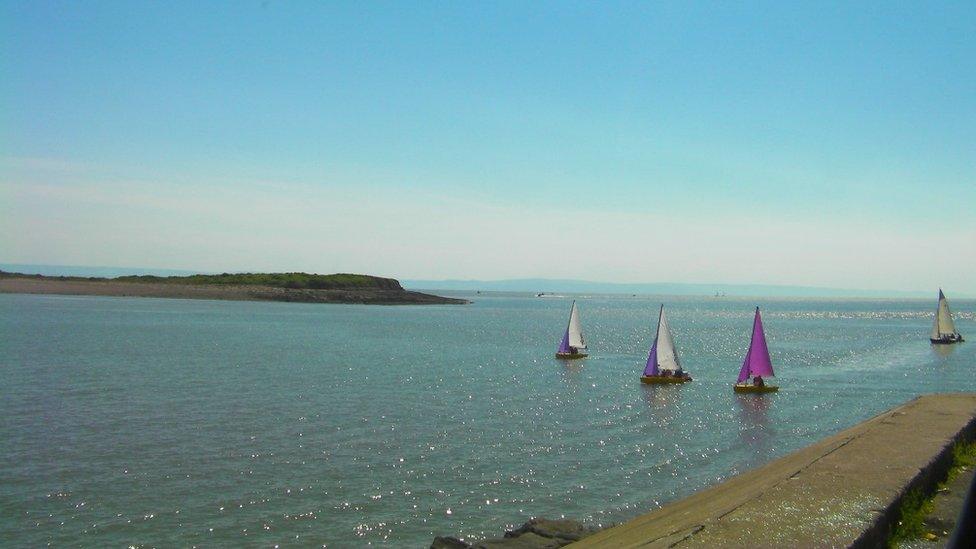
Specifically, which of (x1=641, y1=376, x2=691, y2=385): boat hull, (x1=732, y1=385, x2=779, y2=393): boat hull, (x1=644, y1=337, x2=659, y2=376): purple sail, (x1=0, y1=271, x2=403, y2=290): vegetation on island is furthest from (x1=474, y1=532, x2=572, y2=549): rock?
(x1=0, y1=271, x2=403, y2=290): vegetation on island

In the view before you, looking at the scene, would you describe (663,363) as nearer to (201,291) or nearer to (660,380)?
(660,380)

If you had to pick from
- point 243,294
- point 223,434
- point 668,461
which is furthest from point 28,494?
point 243,294

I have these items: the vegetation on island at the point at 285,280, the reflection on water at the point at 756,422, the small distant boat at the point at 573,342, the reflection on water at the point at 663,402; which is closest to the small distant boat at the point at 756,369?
the reflection on water at the point at 756,422

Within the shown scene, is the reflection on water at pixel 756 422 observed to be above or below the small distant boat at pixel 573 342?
below

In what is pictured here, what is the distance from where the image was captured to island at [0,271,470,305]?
16400 cm

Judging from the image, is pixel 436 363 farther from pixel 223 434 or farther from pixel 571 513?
pixel 571 513

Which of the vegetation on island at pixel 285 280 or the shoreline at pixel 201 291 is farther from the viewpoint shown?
the vegetation on island at pixel 285 280

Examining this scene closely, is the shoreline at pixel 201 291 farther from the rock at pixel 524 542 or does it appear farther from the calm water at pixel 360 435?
the rock at pixel 524 542

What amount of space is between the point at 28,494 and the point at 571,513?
44.6 feet

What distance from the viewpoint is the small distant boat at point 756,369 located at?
142 feet

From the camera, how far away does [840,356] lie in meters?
69.4

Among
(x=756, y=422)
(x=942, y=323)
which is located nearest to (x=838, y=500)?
(x=756, y=422)

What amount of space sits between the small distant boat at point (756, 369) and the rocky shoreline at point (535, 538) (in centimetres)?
2938

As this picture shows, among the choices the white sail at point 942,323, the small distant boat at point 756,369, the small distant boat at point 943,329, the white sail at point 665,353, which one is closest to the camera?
the small distant boat at point 756,369
